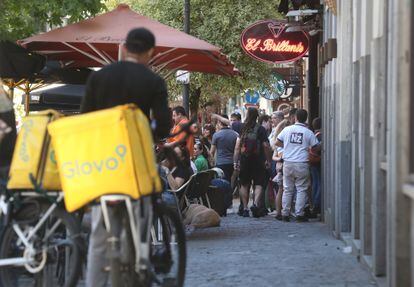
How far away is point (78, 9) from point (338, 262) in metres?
7.93

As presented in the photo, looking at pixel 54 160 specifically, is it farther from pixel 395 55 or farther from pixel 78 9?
pixel 78 9

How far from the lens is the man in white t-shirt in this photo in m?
16.7

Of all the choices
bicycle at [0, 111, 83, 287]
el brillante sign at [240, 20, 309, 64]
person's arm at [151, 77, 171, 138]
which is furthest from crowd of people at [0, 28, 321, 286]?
el brillante sign at [240, 20, 309, 64]

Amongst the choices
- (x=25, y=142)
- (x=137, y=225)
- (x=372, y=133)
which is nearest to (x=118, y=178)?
(x=137, y=225)

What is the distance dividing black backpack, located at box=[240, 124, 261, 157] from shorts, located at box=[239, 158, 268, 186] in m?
0.14

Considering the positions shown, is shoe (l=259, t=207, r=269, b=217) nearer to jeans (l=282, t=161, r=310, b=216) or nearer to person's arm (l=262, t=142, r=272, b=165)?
person's arm (l=262, t=142, r=272, b=165)

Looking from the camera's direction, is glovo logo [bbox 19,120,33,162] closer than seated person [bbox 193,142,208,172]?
Yes

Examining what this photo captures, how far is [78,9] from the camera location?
679 inches

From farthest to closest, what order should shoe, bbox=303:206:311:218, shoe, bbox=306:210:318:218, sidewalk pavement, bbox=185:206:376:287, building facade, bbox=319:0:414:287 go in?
1. shoe, bbox=306:210:318:218
2. shoe, bbox=303:206:311:218
3. sidewalk pavement, bbox=185:206:376:287
4. building facade, bbox=319:0:414:287

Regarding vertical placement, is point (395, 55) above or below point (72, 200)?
above

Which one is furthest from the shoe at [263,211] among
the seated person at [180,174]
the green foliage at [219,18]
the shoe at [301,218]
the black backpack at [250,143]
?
the green foliage at [219,18]

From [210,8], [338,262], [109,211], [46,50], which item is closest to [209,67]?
[46,50]

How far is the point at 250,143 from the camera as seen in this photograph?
1758 centimetres

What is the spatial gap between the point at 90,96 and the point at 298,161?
988 cm
